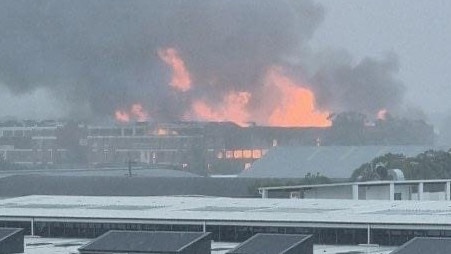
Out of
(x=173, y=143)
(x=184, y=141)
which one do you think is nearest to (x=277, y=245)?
(x=173, y=143)

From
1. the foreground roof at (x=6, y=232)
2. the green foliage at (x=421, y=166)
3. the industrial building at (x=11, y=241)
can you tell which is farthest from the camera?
the green foliage at (x=421, y=166)

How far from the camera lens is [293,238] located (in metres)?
32.2

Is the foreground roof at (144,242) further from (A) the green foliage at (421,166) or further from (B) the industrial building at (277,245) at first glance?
(A) the green foliage at (421,166)

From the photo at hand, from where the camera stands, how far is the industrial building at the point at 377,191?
164ft

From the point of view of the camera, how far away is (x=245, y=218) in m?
35.6

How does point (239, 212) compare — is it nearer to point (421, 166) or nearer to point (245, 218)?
point (245, 218)

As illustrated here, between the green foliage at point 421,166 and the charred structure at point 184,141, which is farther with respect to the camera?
the charred structure at point 184,141

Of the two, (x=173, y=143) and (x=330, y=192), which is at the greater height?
(x=173, y=143)

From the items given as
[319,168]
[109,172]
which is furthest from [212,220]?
[109,172]

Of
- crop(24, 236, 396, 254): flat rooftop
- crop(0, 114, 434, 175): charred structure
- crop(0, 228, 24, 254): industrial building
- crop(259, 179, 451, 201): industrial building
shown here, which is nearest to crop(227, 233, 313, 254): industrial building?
crop(24, 236, 396, 254): flat rooftop

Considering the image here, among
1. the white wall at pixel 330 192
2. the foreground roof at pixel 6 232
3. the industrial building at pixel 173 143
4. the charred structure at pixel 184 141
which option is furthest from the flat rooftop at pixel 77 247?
the charred structure at pixel 184 141

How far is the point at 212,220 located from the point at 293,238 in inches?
149

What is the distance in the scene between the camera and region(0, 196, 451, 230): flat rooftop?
34.5 meters

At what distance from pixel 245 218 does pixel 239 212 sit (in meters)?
1.85
